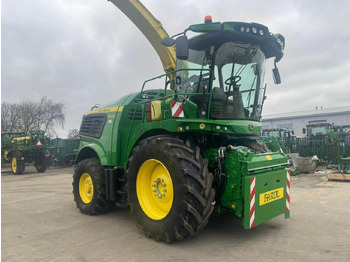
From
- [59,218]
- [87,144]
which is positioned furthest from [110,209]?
[87,144]

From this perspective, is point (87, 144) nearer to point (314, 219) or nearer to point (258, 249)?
point (258, 249)

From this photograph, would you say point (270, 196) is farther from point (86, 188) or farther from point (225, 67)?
point (86, 188)

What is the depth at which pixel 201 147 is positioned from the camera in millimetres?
4309

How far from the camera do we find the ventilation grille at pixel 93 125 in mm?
5773

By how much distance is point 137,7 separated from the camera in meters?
7.87

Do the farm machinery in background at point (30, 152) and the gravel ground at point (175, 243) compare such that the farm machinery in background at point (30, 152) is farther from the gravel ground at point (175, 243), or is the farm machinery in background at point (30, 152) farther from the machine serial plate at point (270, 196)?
the machine serial plate at point (270, 196)

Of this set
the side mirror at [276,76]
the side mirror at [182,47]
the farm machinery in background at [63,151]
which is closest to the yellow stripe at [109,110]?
the side mirror at [182,47]

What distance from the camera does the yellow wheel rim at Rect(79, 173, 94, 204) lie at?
5.66m

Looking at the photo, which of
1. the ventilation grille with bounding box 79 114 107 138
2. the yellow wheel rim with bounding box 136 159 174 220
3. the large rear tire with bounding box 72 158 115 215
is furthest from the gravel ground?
the ventilation grille with bounding box 79 114 107 138

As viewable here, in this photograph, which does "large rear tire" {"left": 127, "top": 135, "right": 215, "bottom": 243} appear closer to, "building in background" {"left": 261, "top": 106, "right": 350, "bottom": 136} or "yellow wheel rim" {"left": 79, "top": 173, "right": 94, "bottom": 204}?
"yellow wheel rim" {"left": 79, "top": 173, "right": 94, "bottom": 204}

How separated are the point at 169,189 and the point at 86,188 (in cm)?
258

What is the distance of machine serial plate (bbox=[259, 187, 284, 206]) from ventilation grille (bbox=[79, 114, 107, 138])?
3.43 meters

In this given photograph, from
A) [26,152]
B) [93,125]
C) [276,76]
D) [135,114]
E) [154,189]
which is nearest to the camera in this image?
[154,189]

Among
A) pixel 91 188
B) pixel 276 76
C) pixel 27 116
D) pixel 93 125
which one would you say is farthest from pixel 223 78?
pixel 27 116
